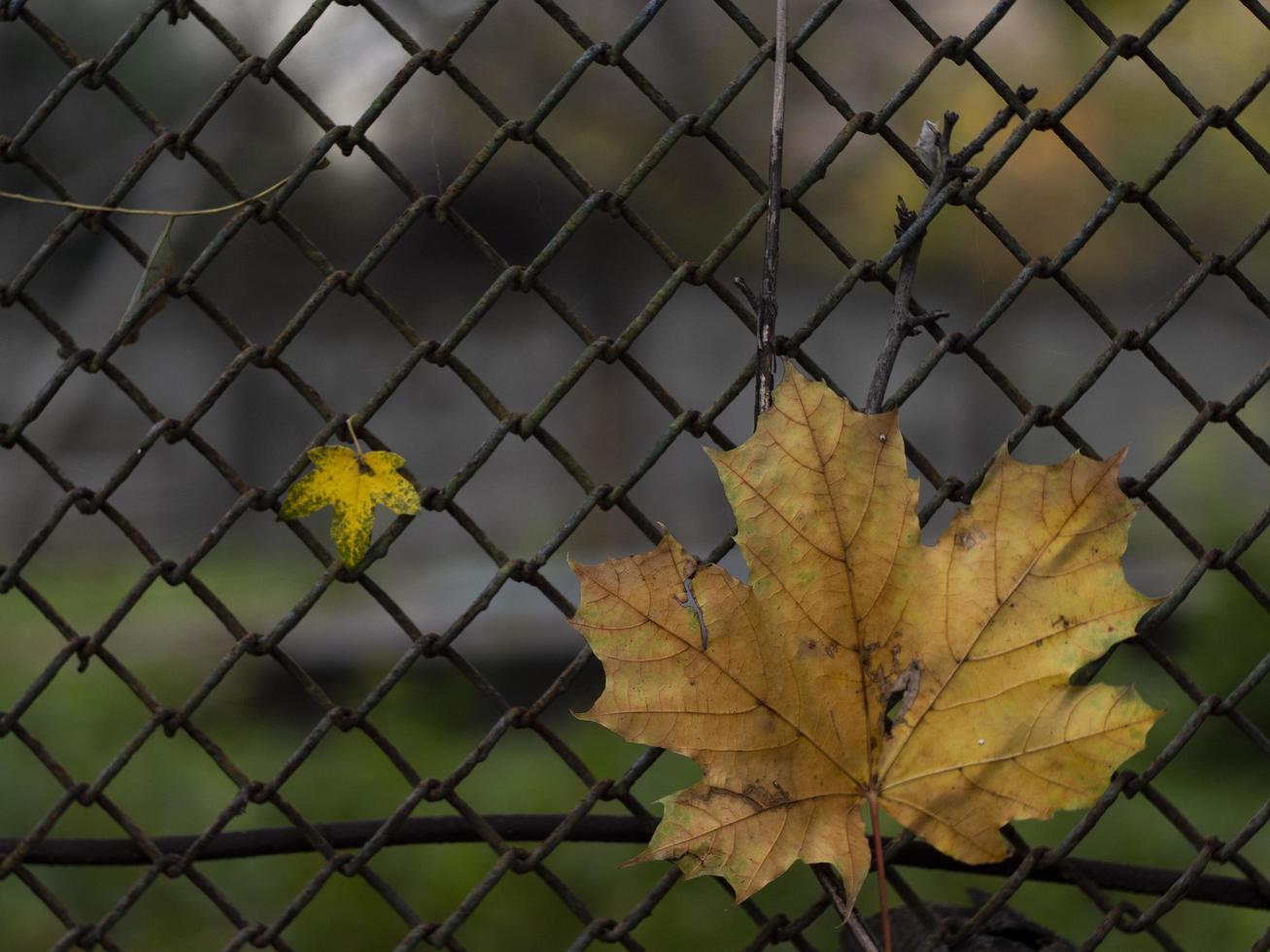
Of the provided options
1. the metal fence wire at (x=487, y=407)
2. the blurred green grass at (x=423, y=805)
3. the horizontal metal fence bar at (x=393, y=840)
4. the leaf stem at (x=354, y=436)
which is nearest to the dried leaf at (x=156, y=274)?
the metal fence wire at (x=487, y=407)

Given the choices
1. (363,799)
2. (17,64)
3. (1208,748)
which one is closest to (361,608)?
(363,799)

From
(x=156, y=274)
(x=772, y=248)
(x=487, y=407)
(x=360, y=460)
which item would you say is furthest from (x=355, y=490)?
(x=772, y=248)

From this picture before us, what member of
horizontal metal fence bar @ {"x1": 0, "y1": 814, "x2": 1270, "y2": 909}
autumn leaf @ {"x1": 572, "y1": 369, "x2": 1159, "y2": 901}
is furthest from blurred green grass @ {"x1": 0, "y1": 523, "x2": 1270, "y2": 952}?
autumn leaf @ {"x1": 572, "y1": 369, "x2": 1159, "y2": 901}

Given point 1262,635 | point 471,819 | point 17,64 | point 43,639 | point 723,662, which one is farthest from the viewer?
→ point 43,639

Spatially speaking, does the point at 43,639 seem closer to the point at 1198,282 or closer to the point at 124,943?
the point at 124,943

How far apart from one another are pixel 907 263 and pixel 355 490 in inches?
21.0

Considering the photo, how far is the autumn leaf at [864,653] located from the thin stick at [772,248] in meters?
0.15

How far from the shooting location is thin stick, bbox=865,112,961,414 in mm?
1083

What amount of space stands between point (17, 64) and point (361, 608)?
2537 mm

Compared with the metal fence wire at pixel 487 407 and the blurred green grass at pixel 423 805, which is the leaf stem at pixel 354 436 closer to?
the metal fence wire at pixel 487 407

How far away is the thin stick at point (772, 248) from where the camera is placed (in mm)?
1049

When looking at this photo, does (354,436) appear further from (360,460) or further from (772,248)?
(772,248)

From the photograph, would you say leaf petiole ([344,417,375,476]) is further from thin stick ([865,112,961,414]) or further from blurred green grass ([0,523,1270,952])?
blurred green grass ([0,523,1270,952])

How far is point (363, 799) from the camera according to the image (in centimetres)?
318
